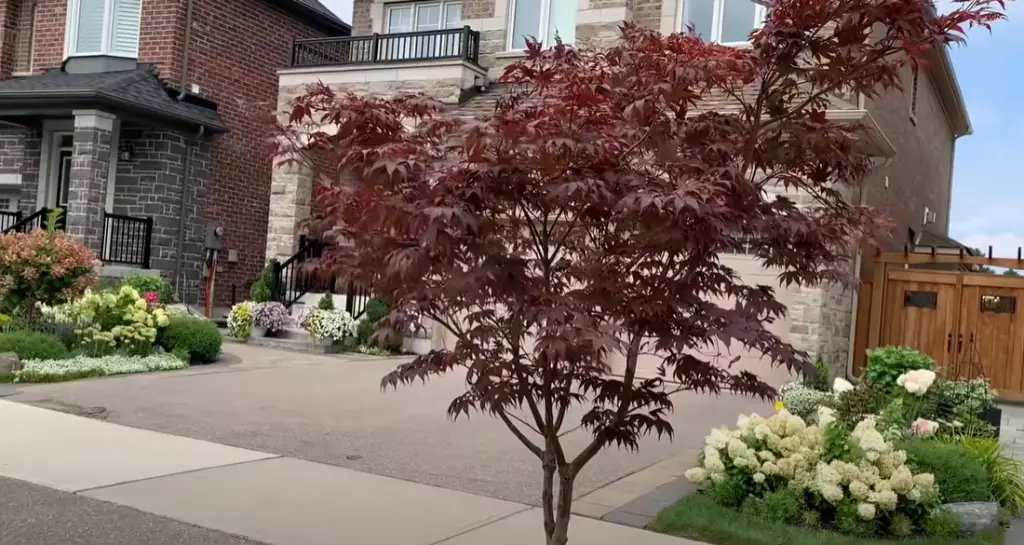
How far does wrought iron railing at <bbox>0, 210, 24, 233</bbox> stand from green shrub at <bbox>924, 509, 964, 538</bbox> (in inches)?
638

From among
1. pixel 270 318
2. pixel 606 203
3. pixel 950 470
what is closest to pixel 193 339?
pixel 270 318

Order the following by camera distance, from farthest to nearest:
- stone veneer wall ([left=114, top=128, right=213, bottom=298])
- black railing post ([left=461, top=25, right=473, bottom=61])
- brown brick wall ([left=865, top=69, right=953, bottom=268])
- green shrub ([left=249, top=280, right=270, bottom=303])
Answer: stone veneer wall ([left=114, top=128, right=213, bottom=298]), green shrub ([left=249, top=280, right=270, bottom=303]), black railing post ([left=461, top=25, right=473, bottom=61]), brown brick wall ([left=865, top=69, right=953, bottom=268])

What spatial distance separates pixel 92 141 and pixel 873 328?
12890mm

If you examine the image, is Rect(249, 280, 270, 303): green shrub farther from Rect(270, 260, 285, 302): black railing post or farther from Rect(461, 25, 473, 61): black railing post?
Rect(461, 25, 473, 61): black railing post

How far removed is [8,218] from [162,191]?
406 centimetres

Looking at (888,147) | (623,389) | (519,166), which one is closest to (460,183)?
(519,166)

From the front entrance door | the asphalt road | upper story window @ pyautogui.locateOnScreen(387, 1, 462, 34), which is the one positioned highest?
upper story window @ pyautogui.locateOnScreen(387, 1, 462, 34)

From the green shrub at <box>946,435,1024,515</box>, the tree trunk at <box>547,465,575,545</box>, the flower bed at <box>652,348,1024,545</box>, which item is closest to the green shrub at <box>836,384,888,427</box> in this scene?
the flower bed at <box>652,348,1024,545</box>

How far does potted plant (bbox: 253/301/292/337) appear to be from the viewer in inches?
575

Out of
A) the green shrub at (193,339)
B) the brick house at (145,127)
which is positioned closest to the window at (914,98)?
the brick house at (145,127)

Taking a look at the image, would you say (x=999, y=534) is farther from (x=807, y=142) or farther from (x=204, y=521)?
(x=204, y=521)

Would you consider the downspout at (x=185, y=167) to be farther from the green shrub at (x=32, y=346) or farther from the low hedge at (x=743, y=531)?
the low hedge at (x=743, y=531)

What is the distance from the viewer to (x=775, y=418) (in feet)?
20.4

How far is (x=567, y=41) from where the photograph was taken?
14.6 m
